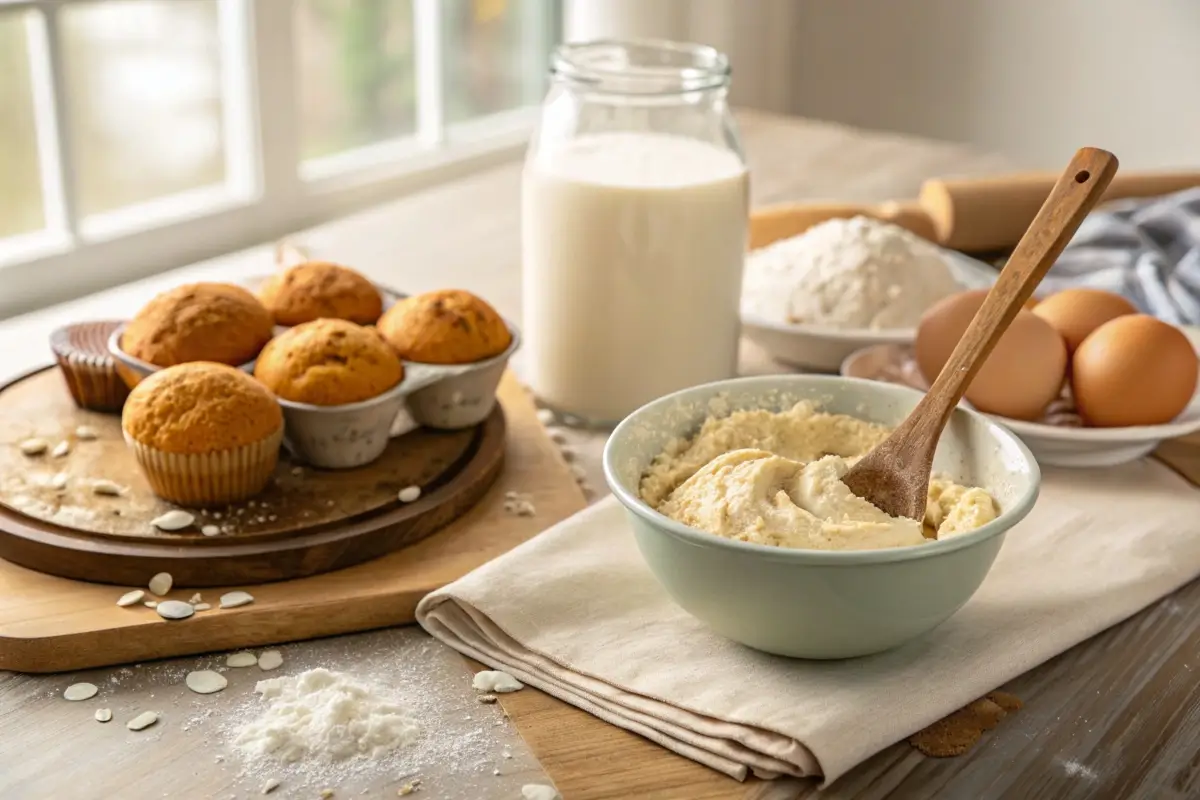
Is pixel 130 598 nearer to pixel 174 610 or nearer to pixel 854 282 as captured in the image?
pixel 174 610

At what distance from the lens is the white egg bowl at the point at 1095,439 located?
1.10m

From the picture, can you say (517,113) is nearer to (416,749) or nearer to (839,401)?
(839,401)

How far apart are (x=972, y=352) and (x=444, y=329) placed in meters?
0.44

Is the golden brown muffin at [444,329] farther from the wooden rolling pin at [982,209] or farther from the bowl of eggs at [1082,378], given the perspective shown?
the wooden rolling pin at [982,209]

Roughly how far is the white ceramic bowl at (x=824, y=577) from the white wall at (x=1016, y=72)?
2505mm

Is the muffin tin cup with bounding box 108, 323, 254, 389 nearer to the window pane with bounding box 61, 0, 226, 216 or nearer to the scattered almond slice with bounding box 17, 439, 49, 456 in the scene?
the scattered almond slice with bounding box 17, 439, 49, 456

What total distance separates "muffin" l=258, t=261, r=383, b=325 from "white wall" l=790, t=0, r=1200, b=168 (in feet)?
7.68

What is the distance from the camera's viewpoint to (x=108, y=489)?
1.04m

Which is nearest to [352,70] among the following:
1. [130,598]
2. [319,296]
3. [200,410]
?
[319,296]

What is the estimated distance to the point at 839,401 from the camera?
1028mm

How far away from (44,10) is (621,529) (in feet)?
4.21

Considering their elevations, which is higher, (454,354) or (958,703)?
(454,354)

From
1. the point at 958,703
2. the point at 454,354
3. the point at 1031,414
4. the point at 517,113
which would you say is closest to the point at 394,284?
the point at 454,354

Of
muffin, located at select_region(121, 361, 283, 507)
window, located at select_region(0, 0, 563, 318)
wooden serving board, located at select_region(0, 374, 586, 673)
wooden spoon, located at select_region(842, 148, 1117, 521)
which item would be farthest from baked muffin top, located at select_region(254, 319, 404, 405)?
window, located at select_region(0, 0, 563, 318)
